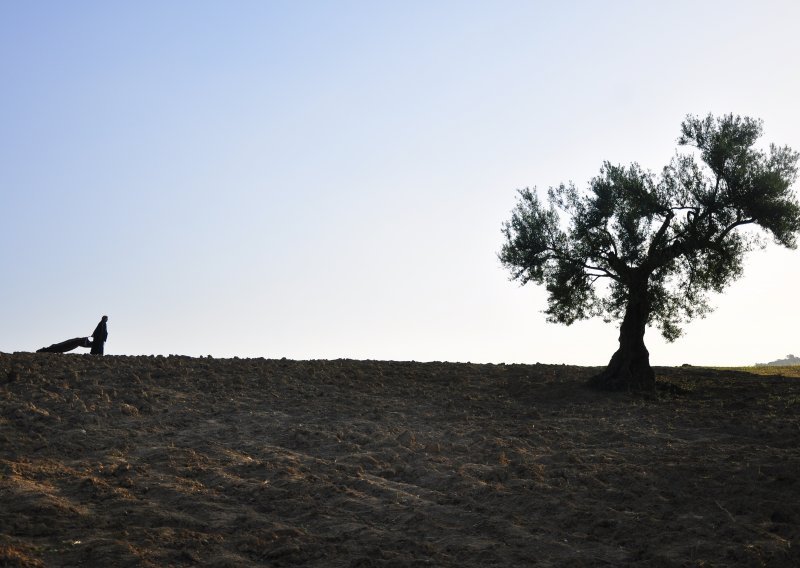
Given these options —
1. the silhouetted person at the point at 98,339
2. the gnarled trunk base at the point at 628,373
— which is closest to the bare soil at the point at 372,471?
the gnarled trunk base at the point at 628,373

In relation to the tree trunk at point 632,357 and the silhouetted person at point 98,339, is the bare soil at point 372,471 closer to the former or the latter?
the tree trunk at point 632,357

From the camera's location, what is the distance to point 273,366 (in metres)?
31.7

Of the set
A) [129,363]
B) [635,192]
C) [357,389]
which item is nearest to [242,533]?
→ [357,389]

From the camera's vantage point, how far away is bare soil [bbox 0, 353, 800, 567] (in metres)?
15.1

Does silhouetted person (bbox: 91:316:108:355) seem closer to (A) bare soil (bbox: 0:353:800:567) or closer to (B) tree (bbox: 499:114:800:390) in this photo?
(A) bare soil (bbox: 0:353:800:567)

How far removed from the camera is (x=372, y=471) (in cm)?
1969

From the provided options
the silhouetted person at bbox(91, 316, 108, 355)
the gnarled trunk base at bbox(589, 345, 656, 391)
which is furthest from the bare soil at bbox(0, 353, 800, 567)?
the silhouetted person at bbox(91, 316, 108, 355)

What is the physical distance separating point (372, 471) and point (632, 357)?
50.0 ft

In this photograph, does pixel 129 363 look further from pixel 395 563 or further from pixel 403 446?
pixel 395 563

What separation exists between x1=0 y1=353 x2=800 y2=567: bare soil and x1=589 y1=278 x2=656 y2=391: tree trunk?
1.21 meters

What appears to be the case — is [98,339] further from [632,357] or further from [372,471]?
[632,357]

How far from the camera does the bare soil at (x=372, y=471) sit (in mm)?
15148

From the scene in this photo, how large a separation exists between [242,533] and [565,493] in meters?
6.99

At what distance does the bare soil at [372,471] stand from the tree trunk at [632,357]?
3.98 ft
